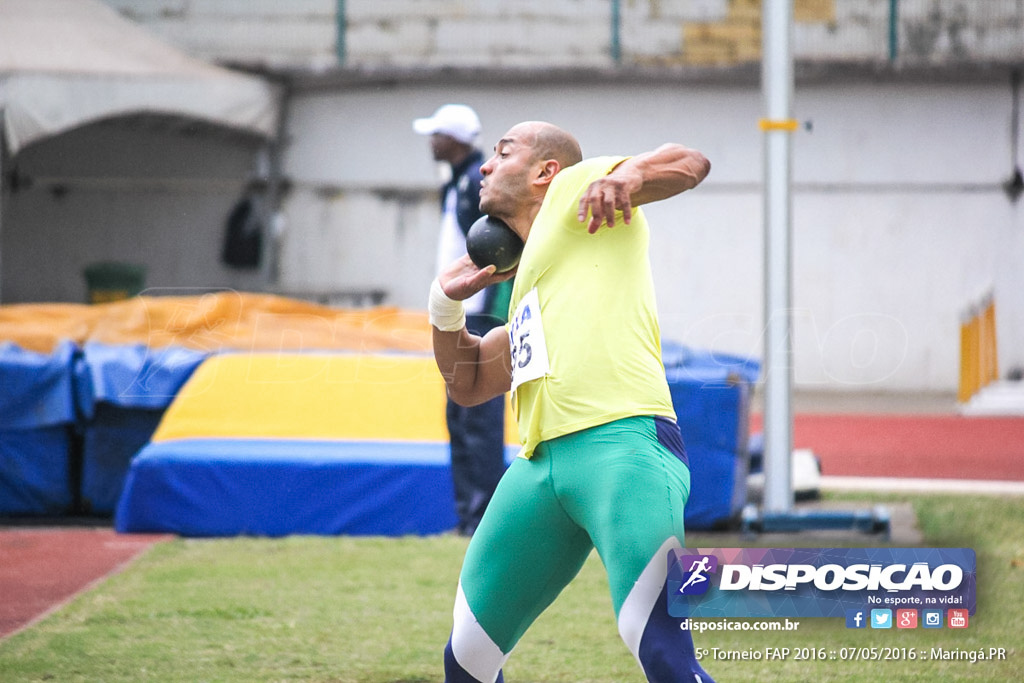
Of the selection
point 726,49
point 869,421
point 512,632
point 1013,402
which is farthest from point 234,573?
point 726,49

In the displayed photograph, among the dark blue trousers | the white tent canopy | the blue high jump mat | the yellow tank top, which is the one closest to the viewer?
the yellow tank top

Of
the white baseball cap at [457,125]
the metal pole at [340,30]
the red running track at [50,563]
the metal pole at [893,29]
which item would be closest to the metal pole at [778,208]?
the white baseball cap at [457,125]

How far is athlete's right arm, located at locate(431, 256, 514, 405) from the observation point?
3316mm

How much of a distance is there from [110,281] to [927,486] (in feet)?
36.1

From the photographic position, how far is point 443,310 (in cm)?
329

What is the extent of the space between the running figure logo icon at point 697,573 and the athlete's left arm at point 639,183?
2.55 ft

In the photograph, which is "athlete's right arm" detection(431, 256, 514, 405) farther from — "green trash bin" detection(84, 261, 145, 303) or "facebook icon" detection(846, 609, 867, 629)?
"green trash bin" detection(84, 261, 145, 303)

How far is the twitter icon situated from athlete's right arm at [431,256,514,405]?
114 cm

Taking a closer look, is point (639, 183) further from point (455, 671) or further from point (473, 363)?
point (455, 671)

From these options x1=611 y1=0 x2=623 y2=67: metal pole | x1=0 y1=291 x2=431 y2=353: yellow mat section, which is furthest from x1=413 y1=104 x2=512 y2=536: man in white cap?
x1=611 y1=0 x2=623 y2=67: metal pole

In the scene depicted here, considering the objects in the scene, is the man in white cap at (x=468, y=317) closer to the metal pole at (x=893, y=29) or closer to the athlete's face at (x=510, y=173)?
the athlete's face at (x=510, y=173)

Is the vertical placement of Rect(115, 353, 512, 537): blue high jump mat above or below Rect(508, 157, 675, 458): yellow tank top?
below

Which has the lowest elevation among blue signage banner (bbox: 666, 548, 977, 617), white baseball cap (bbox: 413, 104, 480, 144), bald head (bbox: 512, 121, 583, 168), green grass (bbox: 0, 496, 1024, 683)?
green grass (bbox: 0, 496, 1024, 683)

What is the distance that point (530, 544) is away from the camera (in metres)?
2.96
